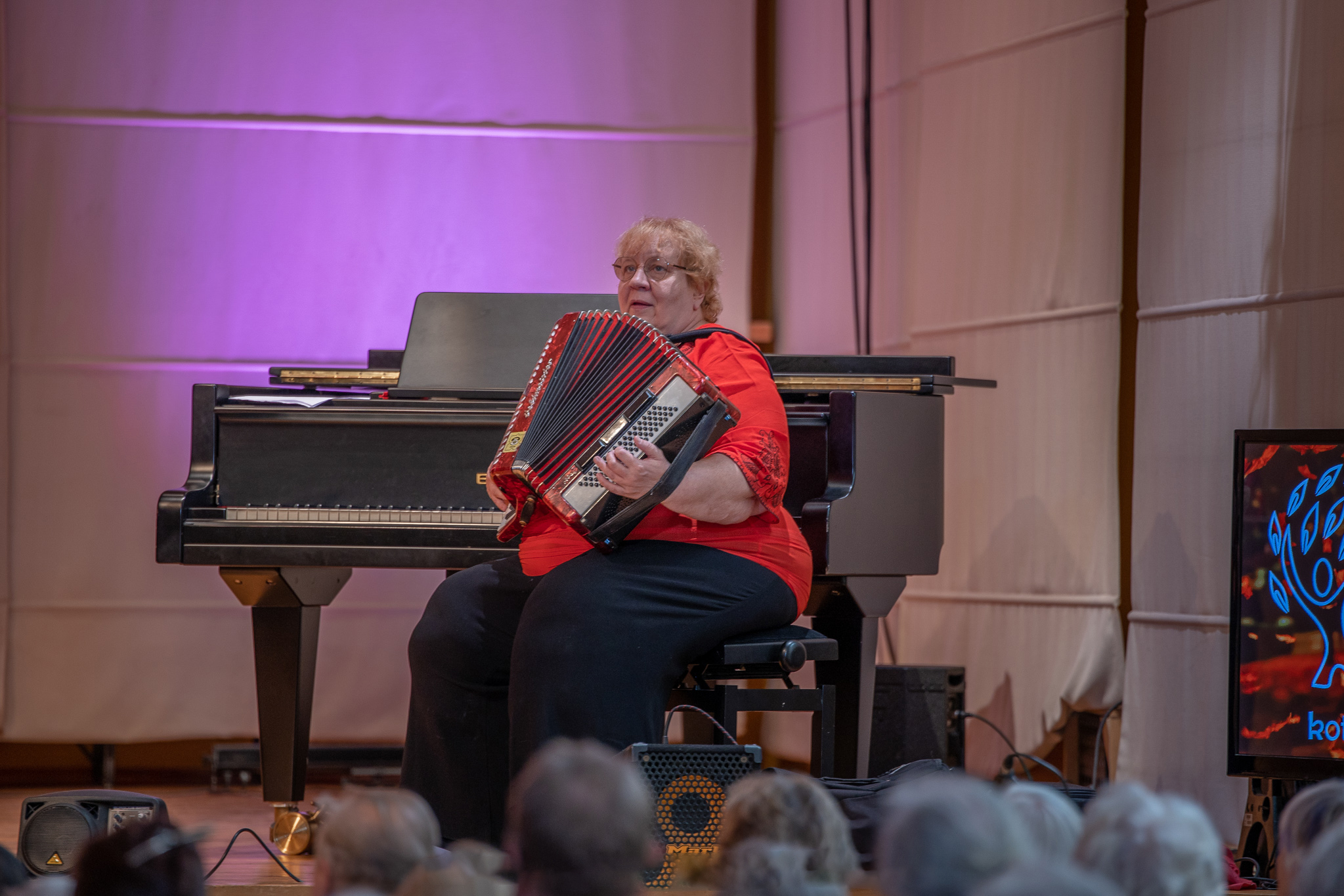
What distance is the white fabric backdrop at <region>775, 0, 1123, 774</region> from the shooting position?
3240 millimetres

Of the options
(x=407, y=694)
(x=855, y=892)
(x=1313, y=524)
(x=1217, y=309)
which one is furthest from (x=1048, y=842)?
(x=407, y=694)

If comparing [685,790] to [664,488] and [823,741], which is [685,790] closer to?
[664,488]

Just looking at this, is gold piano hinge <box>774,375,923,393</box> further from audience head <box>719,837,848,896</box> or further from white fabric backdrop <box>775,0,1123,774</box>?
audience head <box>719,837,848,896</box>

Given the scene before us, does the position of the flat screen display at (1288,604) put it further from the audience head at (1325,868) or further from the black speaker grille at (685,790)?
the audience head at (1325,868)

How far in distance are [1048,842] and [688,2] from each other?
370cm

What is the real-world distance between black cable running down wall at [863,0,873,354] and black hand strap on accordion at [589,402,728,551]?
1.96 m

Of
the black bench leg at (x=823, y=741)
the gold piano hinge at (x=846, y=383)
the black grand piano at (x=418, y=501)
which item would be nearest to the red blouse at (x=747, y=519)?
the black bench leg at (x=823, y=741)

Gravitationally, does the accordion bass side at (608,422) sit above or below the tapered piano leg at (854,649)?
above

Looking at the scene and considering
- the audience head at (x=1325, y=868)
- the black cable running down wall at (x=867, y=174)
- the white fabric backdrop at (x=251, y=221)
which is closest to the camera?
the audience head at (x=1325, y=868)

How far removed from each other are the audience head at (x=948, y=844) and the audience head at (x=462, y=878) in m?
0.22

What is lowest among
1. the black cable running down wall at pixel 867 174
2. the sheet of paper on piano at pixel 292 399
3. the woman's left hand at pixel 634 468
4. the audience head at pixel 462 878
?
the audience head at pixel 462 878

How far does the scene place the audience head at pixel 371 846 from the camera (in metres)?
0.79

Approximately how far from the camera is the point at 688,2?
412cm

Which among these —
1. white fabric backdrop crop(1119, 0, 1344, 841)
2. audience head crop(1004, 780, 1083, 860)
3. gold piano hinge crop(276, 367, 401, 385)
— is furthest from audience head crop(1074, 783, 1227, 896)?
gold piano hinge crop(276, 367, 401, 385)
